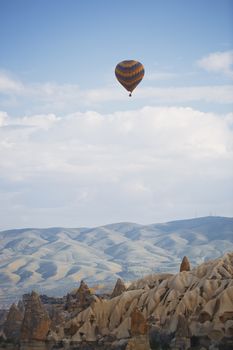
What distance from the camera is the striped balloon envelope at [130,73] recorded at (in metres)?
89.4

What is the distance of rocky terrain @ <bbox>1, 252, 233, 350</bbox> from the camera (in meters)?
69.8

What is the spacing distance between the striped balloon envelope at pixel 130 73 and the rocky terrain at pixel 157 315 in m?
24.2

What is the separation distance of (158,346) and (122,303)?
1568cm

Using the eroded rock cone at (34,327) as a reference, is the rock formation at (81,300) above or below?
above

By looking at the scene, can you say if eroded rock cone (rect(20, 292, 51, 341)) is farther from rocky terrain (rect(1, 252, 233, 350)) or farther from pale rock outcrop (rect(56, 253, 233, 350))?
pale rock outcrop (rect(56, 253, 233, 350))

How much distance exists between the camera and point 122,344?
232ft

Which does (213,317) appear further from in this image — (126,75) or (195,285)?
(126,75)

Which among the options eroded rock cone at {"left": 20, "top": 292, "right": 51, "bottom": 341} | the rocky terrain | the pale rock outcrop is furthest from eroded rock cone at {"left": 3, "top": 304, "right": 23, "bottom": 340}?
eroded rock cone at {"left": 20, "top": 292, "right": 51, "bottom": 341}

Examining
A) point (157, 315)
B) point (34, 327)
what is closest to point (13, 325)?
point (157, 315)

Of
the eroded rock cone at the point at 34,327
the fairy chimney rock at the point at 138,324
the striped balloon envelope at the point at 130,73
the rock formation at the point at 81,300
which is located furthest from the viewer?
the striped balloon envelope at the point at 130,73

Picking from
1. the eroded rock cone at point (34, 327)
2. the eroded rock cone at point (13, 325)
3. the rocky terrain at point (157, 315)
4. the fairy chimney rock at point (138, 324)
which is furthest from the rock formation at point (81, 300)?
the eroded rock cone at point (34, 327)

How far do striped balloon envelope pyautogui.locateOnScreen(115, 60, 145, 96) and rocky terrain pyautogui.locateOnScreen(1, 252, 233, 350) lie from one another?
2416 cm

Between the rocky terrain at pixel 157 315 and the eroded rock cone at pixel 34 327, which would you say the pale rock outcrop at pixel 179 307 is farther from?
the eroded rock cone at pixel 34 327

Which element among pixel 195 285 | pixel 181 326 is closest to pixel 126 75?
pixel 195 285
